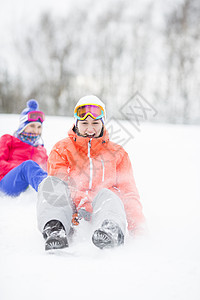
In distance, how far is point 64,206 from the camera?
1320 millimetres

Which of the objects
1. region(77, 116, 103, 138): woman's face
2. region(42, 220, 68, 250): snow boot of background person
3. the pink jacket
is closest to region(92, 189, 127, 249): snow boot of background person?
region(42, 220, 68, 250): snow boot of background person

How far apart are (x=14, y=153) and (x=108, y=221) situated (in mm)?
1654

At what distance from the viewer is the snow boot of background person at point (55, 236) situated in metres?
1.12

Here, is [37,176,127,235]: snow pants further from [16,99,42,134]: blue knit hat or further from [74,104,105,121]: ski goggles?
[16,99,42,134]: blue knit hat

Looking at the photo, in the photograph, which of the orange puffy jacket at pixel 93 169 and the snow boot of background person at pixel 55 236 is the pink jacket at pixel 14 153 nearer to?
the orange puffy jacket at pixel 93 169

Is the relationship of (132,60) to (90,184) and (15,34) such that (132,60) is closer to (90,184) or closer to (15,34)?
(15,34)

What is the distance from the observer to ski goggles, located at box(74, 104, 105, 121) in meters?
1.78

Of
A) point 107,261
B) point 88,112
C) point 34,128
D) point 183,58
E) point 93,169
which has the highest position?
point 183,58

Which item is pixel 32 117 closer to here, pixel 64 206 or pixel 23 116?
pixel 23 116

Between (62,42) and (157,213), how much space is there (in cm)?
1040

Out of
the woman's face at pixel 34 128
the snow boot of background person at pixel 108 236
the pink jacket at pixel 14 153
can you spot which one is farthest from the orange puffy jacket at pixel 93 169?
the woman's face at pixel 34 128

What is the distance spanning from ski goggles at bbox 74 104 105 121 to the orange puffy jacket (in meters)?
0.13

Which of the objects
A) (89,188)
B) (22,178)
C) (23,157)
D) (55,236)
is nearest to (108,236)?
(55,236)

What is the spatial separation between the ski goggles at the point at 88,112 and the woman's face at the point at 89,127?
3cm
